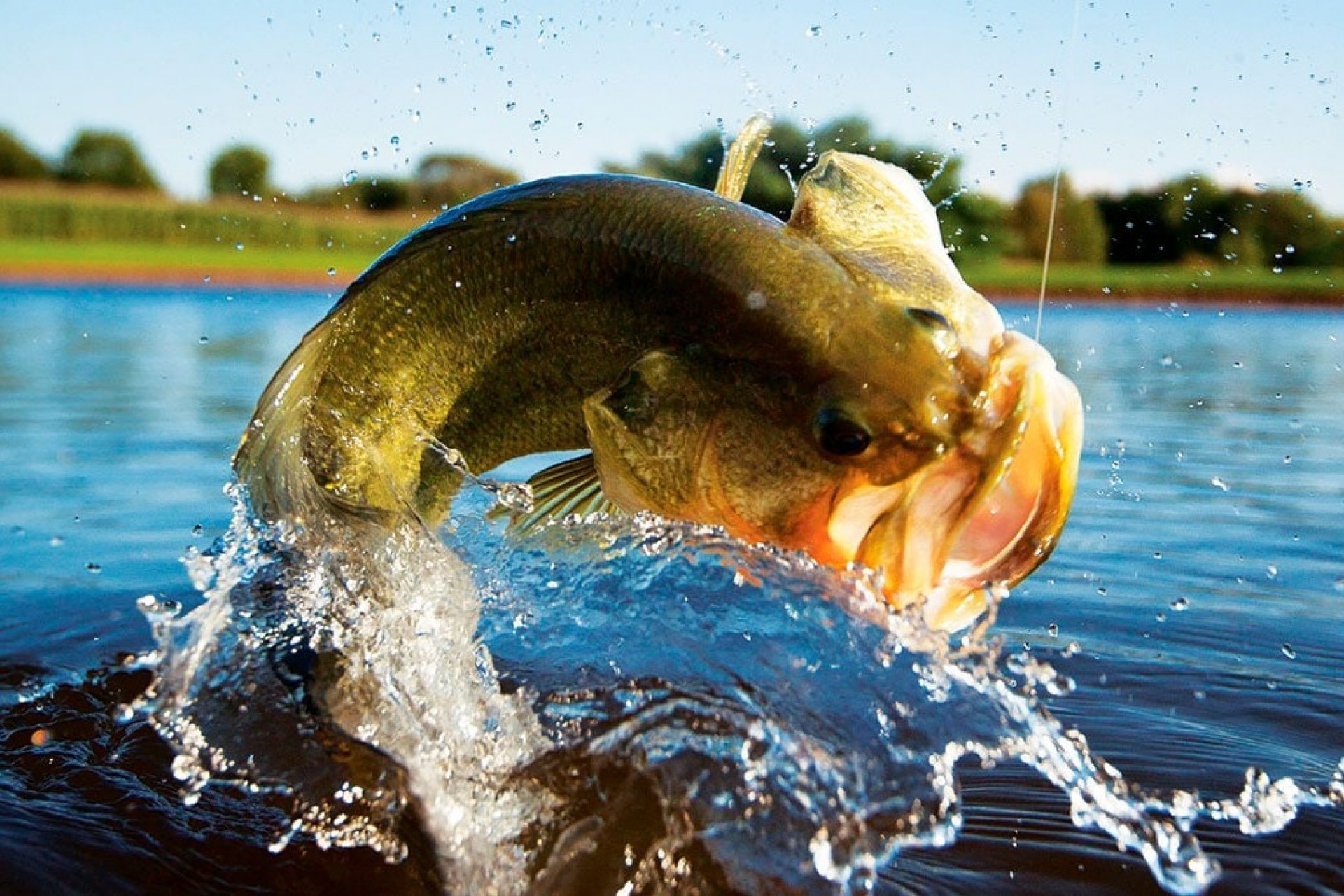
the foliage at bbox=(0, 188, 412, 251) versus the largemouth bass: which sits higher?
the largemouth bass

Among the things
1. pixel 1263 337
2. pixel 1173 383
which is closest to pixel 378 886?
pixel 1173 383

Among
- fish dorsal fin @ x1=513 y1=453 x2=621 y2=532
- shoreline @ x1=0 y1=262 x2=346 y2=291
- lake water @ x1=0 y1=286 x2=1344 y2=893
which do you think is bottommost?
shoreline @ x1=0 y1=262 x2=346 y2=291

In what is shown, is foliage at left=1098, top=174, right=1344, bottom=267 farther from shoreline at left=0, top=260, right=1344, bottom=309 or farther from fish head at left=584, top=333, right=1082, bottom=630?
shoreline at left=0, top=260, right=1344, bottom=309

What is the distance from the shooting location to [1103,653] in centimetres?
422

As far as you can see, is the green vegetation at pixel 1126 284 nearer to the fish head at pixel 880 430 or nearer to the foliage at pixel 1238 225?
the foliage at pixel 1238 225

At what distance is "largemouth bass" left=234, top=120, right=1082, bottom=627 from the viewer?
2.06 metres

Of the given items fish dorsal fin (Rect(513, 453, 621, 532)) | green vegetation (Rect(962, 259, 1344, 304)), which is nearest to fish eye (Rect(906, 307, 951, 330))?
fish dorsal fin (Rect(513, 453, 621, 532))

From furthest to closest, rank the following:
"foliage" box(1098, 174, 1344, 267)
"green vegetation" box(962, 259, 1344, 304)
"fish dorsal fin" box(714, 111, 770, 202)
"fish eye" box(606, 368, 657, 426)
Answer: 1. "green vegetation" box(962, 259, 1344, 304)
2. "foliage" box(1098, 174, 1344, 267)
3. "fish dorsal fin" box(714, 111, 770, 202)
4. "fish eye" box(606, 368, 657, 426)

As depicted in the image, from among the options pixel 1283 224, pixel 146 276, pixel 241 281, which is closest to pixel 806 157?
pixel 1283 224

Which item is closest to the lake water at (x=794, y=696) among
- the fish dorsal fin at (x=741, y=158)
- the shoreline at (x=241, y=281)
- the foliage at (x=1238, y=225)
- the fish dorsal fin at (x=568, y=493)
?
the fish dorsal fin at (x=568, y=493)

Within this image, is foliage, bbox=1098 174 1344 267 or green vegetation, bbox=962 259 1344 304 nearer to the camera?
foliage, bbox=1098 174 1344 267

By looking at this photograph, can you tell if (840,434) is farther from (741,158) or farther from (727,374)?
(741,158)

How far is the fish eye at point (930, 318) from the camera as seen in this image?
6.75 feet

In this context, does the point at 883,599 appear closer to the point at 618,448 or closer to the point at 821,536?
the point at 821,536
